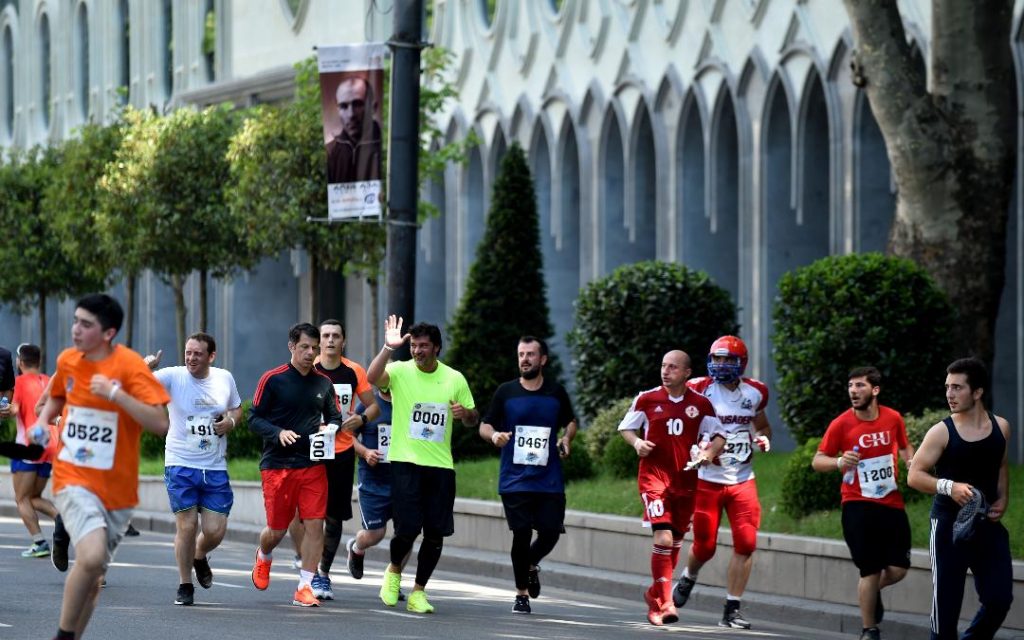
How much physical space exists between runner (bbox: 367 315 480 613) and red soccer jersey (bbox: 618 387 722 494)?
1201 mm

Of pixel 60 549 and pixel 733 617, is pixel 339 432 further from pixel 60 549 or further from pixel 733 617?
pixel 733 617

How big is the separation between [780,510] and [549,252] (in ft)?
61.2

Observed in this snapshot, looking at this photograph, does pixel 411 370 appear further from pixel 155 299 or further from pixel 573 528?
pixel 155 299

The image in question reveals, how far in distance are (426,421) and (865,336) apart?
552 centimetres

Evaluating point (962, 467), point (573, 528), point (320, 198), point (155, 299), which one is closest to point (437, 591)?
point (573, 528)

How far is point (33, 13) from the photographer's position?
59562mm

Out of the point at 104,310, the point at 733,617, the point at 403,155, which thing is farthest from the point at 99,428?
the point at 403,155

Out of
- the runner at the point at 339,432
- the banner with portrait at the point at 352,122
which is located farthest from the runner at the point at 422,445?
the banner with portrait at the point at 352,122

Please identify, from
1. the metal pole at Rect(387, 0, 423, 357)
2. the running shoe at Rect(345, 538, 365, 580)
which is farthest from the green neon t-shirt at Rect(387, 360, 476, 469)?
the metal pole at Rect(387, 0, 423, 357)

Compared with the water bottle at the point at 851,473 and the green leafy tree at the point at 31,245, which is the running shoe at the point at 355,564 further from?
the green leafy tree at the point at 31,245

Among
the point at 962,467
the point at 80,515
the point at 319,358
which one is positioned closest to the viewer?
the point at 80,515

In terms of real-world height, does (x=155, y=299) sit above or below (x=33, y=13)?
below

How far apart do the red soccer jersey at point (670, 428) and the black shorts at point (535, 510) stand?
652 millimetres

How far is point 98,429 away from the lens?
964cm
